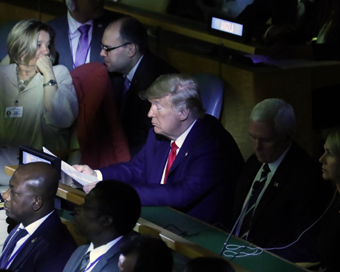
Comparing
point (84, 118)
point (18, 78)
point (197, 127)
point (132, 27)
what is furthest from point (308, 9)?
point (18, 78)

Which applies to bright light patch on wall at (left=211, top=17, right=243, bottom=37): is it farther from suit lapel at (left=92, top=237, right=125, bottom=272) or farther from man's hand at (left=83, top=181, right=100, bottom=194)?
suit lapel at (left=92, top=237, right=125, bottom=272)

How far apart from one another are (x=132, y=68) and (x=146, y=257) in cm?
284

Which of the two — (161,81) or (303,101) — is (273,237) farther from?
(303,101)

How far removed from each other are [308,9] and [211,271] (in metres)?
3.08

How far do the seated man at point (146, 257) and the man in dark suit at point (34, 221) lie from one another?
73cm

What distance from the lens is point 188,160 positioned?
328 centimetres

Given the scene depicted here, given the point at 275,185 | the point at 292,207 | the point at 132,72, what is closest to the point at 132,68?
the point at 132,72

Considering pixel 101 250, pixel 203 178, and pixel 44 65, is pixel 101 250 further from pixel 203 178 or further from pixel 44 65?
pixel 44 65

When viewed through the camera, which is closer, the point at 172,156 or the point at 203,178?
the point at 203,178

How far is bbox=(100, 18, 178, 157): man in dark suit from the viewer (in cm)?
470

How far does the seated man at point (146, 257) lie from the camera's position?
2066 mm

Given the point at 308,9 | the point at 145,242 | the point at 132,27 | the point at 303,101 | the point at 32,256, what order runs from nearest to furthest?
the point at 145,242 → the point at 32,256 → the point at 303,101 → the point at 308,9 → the point at 132,27

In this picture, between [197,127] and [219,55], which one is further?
[219,55]

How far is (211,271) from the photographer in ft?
6.11
